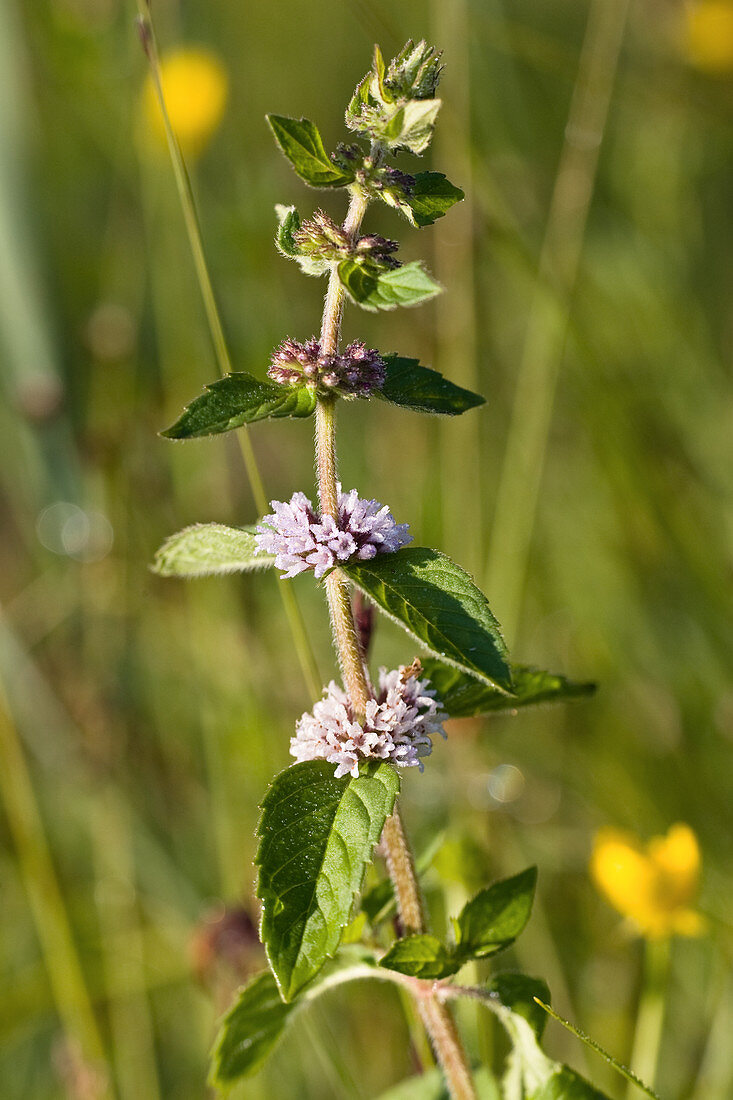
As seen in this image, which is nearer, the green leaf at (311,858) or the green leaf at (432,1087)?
the green leaf at (311,858)

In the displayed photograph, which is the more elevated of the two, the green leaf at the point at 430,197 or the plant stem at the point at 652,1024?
the green leaf at the point at 430,197

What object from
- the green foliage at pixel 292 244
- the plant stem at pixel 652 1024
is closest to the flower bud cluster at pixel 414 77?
the green foliage at pixel 292 244

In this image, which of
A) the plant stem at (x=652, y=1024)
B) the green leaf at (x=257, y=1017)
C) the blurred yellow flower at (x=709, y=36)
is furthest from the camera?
the blurred yellow flower at (x=709, y=36)

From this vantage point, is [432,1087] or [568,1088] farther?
[432,1087]

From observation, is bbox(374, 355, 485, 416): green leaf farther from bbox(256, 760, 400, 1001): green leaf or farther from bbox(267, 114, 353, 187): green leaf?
bbox(256, 760, 400, 1001): green leaf

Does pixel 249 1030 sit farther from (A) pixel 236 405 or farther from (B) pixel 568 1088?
(A) pixel 236 405

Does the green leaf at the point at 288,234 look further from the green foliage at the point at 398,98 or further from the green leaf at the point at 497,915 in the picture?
the green leaf at the point at 497,915

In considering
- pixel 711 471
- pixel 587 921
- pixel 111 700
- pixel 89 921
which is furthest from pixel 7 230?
pixel 587 921

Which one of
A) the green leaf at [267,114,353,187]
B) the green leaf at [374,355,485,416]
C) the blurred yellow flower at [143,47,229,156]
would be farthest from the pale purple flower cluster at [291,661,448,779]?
the blurred yellow flower at [143,47,229,156]

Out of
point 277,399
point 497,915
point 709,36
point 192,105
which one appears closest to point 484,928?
point 497,915
